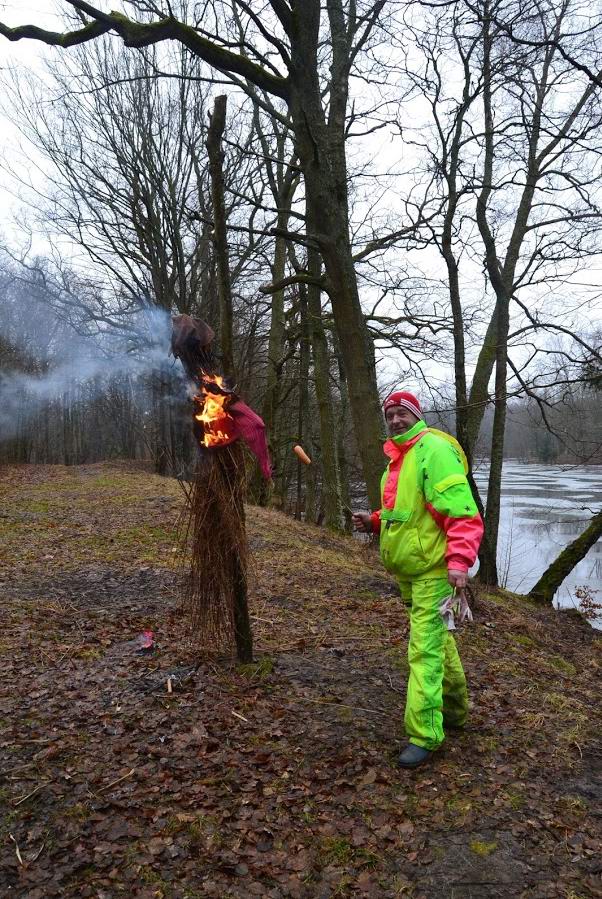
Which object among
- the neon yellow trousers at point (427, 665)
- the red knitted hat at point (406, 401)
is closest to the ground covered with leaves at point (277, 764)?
the neon yellow trousers at point (427, 665)

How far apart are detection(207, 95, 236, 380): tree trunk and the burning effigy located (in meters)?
0.15

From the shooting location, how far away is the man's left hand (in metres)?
3.26

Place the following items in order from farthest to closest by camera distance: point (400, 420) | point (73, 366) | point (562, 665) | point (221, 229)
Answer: point (73, 366) < point (562, 665) < point (221, 229) < point (400, 420)

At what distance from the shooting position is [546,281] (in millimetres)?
10453

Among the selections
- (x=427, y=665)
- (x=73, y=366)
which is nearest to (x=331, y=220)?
(x=427, y=665)

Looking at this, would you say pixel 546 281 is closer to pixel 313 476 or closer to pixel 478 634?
pixel 478 634

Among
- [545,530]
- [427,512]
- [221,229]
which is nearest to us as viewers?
[427,512]

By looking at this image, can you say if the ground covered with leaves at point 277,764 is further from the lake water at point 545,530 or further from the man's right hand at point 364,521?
the lake water at point 545,530

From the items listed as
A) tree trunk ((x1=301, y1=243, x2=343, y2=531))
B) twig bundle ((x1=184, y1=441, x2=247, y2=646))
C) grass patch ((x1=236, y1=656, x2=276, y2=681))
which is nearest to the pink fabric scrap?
twig bundle ((x1=184, y1=441, x2=247, y2=646))

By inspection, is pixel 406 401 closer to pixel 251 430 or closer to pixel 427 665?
pixel 251 430

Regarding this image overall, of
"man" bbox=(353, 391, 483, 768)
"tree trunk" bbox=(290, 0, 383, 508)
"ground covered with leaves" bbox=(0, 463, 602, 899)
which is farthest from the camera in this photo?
"tree trunk" bbox=(290, 0, 383, 508)

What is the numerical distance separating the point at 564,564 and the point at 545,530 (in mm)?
10449

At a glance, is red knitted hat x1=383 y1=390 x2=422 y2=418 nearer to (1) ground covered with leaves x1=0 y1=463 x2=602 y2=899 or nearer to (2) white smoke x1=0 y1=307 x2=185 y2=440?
(1) ground covered with leaves x1=0 y1=463 x2=602 y2=899

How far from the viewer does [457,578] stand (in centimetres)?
327
